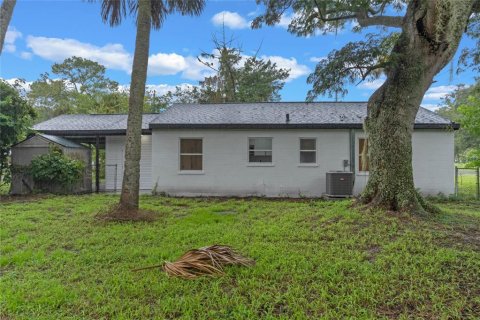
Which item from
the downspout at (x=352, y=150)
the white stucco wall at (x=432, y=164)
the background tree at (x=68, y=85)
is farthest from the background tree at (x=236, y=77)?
the white stucco wall at (x=432, y=164)

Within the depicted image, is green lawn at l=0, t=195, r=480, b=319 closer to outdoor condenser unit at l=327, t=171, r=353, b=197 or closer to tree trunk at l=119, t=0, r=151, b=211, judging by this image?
tree trunk at l=119, t=0, r=151, b=211

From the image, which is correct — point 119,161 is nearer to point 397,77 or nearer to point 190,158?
point 190,158

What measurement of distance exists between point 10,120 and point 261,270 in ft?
37.4

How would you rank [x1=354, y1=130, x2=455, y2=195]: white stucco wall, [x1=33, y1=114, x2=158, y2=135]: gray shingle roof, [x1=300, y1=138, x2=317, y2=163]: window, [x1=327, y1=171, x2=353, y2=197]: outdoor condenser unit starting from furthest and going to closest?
[x1=33, y1=114, x2=158, y2=135]: gray shingle roof < [x1=300, y1=138, x2=317, y2=163]: window < [x1=354, y1=130, x2=455, y2=195]: white stucco wall < [x1=327, y1=171, x2=353, y2=197]: outdoor condenser unit

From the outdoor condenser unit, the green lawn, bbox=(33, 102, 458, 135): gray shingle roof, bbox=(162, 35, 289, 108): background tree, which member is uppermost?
bbox=(162, 35, 289, 108): background tree

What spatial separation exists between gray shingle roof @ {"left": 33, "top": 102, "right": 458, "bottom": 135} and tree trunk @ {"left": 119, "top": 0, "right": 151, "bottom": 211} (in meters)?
3.96

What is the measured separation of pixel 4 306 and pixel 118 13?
24.3 ft

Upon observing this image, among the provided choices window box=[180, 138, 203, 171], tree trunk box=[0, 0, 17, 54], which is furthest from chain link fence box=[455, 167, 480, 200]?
tree trunk box=[0, 0, 17, 54]

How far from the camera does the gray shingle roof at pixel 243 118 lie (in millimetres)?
10602

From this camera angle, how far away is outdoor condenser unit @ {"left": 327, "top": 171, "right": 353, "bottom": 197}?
9.80 m

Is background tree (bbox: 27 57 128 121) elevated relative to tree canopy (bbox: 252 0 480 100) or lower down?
elevated

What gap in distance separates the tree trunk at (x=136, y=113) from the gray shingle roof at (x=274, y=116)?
3964 millimetres

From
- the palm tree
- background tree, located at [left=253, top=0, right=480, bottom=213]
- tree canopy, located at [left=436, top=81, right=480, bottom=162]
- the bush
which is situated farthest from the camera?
the bush

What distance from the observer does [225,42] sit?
23.9m
